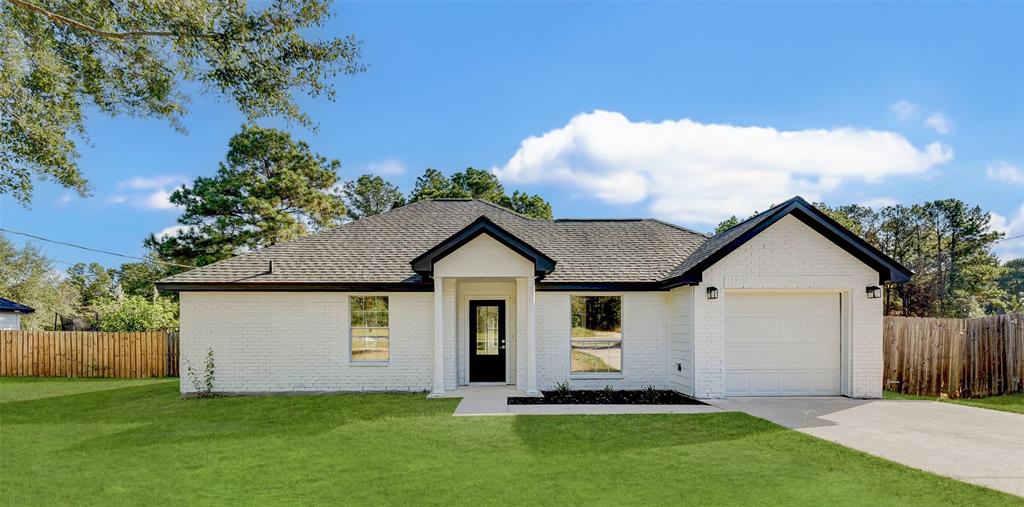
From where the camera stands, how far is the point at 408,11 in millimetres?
12430

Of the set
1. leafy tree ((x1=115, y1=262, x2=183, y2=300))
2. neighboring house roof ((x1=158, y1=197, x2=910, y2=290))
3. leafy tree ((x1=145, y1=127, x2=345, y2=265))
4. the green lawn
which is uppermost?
leafy tree ((x1=145, y1=127, x2=345, y2=265))

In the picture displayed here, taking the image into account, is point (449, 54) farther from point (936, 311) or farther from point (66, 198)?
point (936, 311)

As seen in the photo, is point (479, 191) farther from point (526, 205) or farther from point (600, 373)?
point (600, 373)

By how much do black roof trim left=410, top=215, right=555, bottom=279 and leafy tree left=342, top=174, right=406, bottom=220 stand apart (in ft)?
93.4

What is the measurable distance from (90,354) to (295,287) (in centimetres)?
1017

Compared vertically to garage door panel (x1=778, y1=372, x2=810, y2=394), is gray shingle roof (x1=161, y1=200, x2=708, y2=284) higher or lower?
higher

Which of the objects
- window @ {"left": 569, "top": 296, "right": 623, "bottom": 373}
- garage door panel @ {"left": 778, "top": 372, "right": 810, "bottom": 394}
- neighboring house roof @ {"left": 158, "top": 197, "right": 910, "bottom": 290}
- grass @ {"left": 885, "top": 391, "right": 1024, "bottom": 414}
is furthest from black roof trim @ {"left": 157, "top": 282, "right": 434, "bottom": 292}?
grass @ {"left": 885, "top": 391, "right": 1024, "bottom": 414}

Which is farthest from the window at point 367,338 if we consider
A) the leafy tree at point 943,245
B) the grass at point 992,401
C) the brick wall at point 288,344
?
the leafy tree at point 943,245

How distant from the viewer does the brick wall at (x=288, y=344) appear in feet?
44.4

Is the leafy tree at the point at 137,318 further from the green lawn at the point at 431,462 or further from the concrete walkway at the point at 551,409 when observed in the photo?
the concrete walkway at the point at 551,409

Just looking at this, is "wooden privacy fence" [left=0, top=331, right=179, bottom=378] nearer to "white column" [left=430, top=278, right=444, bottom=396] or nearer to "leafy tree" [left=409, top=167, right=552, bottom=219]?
"white column" [left=430, top=278, right=444, bottom=396]

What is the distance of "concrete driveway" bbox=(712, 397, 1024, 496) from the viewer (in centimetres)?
709

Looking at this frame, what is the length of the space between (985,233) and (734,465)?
4930 cm

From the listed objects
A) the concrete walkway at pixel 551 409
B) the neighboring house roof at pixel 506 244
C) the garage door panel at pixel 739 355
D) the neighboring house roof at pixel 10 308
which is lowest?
the concrete walkway at pixel 551 409
